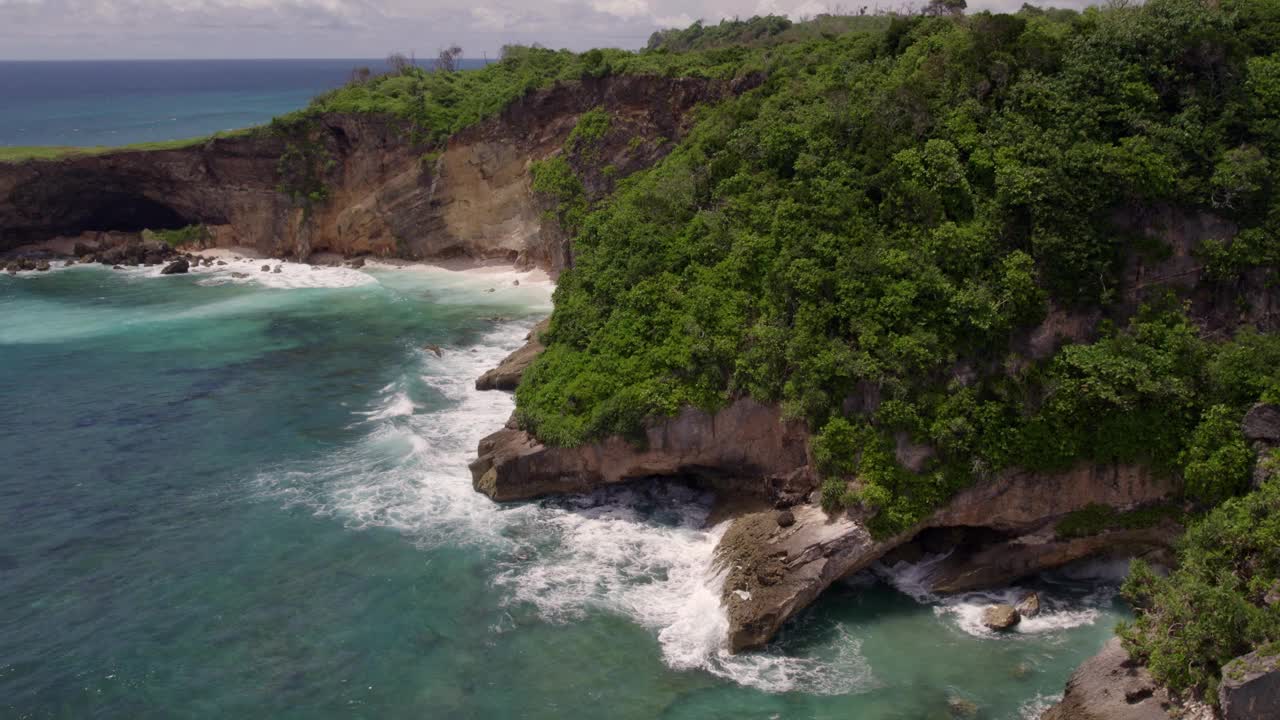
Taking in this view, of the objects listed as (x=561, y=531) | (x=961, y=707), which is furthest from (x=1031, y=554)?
(x=561, y=531)

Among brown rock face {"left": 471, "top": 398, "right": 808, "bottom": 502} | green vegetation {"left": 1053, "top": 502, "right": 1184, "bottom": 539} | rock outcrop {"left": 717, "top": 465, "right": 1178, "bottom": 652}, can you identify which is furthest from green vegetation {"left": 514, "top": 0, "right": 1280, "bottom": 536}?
green vegetation {"left": 1053, "top": 502, "right": 1184, "bottom": 539}

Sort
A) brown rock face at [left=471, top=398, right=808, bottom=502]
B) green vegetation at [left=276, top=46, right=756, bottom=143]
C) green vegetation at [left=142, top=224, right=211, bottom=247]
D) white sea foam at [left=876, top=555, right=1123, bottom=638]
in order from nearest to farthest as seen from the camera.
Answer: white sea foam at [left=876, top=555, right=1123, bottom=638] < brown rock face at [left=471, top=398, right=808, bottom=502] < green vegetation at [left=276, top=46, right=756, bottom=143] < green vegetation at [left=142, top=224, right=211, bottom=247]

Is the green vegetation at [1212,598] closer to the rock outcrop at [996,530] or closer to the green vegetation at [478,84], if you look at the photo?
the rock outcrop at [996,530]

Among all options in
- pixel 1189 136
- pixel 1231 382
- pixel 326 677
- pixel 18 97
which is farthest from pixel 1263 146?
pixel 18 97

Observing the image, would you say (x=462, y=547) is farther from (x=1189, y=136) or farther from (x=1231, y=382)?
(x=1189, y=136)

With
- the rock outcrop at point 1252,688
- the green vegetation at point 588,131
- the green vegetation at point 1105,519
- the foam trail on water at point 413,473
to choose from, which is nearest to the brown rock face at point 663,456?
the foam trail on water at point 413,473

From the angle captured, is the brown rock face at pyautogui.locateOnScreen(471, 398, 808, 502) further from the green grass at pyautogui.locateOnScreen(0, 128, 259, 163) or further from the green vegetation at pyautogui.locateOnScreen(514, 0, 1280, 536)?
the green grass at pyautogui.locateOnScreen(0, 128, 259, 163)
